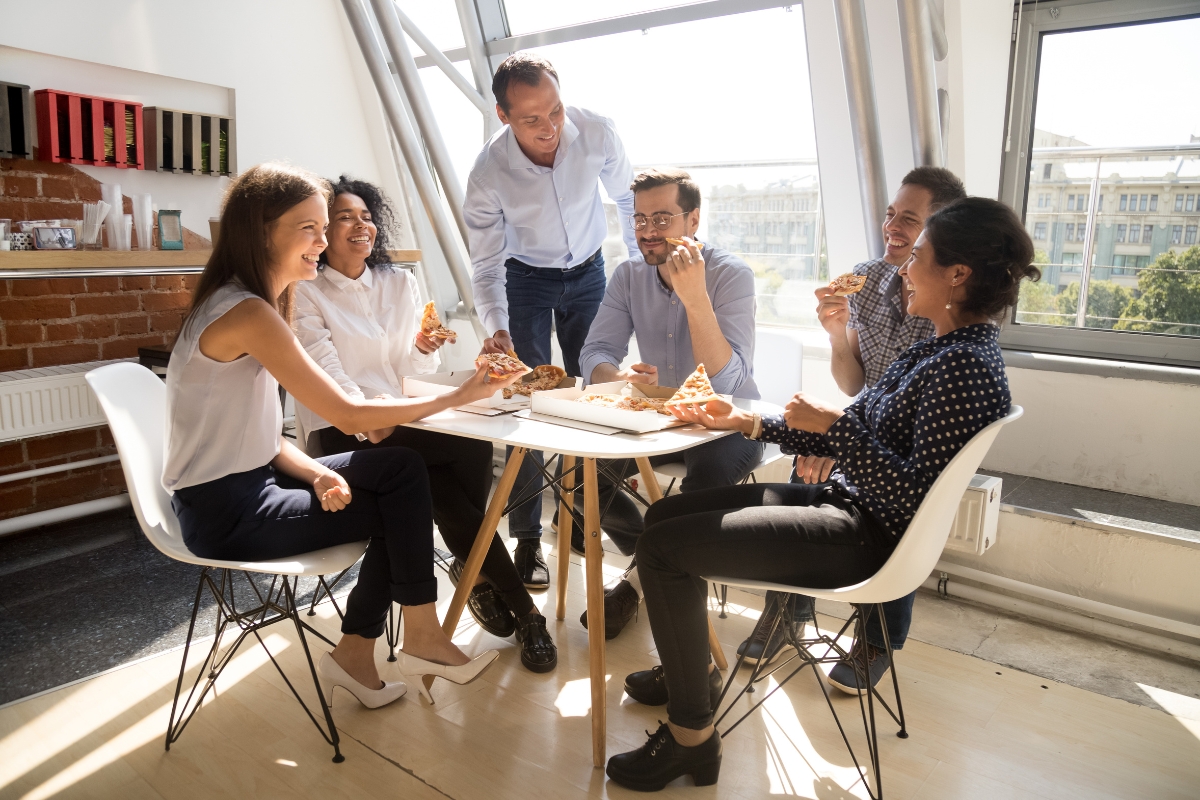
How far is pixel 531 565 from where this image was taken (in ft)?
10.2

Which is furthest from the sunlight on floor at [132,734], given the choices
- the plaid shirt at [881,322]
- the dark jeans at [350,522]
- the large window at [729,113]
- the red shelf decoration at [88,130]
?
the large window at [729,113]

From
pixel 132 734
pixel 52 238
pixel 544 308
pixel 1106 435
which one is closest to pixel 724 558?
pixel 132 734

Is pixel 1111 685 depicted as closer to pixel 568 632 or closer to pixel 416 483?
pixel 568 632

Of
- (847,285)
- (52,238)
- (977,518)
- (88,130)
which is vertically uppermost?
(88,130)

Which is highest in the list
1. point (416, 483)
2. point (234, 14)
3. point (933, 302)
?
point (234, 14)

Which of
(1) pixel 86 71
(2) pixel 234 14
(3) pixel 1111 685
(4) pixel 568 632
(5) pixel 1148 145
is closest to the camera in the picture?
(3) pixel 1111 685

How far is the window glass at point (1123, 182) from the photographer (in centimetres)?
288

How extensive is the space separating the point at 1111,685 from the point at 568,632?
158 cm

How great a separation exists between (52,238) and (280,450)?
192 centimetres

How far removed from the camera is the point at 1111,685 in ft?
7.91

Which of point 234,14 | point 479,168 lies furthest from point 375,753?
point 234,14

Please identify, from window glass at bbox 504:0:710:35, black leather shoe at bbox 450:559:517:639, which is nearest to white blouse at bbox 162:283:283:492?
black leather shoe at bbox 450:559:517:639

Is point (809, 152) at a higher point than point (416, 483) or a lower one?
higher

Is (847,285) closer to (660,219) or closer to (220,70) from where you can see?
(660,219)
